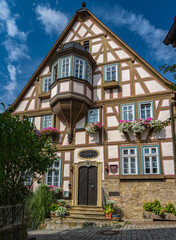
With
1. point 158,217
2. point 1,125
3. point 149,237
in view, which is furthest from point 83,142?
point 1,125

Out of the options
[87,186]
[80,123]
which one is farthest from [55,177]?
[80,123]

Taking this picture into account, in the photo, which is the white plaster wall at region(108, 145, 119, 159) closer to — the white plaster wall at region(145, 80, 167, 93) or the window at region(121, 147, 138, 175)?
the window at region(121, 147, 138, 175)

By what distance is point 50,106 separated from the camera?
15.4 m

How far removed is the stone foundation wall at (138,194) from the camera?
11.8 meters

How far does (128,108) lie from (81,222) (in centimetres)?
673

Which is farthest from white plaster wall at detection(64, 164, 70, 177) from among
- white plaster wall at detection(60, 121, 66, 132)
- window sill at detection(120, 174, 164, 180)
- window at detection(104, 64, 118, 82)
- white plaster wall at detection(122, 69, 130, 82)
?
white plaster wall at detection(122, 69, 130, 82)

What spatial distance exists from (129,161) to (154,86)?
4.58 meters

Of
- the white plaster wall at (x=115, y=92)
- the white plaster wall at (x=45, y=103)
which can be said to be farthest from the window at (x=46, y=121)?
the white plaster wall at (x=115, y=92)

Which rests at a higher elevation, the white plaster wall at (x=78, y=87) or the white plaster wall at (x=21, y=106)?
the white plaster wall at (x=78, y=87)

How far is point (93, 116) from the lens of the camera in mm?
14711

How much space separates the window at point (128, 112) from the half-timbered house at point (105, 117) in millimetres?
58

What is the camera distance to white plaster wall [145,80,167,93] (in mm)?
13638

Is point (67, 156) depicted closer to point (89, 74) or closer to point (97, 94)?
point (97, 94)

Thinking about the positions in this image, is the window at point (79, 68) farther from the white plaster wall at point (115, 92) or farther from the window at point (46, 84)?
the window at point (46, 84)
